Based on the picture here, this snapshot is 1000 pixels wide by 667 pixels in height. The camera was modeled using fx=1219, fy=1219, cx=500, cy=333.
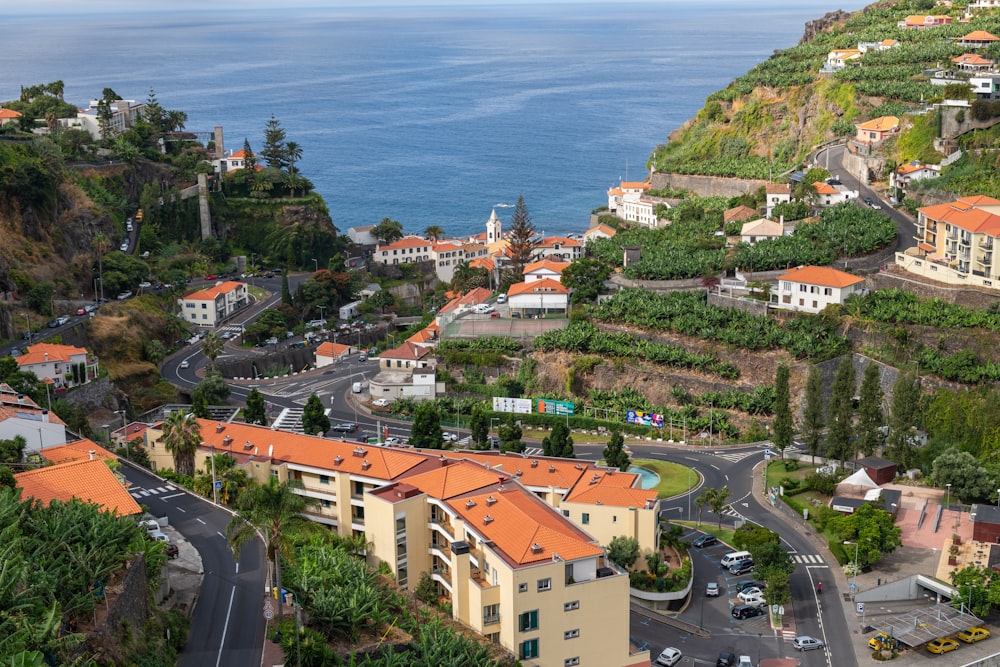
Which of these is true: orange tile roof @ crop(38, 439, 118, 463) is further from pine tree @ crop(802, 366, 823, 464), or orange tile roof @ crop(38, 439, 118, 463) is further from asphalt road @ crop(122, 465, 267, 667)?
pine tree @ crop(802, 366, 823, 464)

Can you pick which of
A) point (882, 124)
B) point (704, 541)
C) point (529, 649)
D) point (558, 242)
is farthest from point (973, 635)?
point (558, 242)

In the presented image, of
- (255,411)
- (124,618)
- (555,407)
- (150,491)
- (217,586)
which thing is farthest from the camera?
(555,407)

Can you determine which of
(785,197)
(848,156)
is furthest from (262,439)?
(848,156)

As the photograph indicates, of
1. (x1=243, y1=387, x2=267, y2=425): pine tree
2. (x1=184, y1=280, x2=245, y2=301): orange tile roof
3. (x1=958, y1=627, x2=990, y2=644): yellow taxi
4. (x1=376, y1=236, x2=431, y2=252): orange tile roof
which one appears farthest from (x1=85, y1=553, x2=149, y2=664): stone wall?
(x1=376, y1=236, x2=431, y2=252): orange tile roof

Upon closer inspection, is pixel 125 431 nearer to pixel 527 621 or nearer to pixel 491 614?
pixel 491 614

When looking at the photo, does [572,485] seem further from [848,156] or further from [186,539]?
[848,156]

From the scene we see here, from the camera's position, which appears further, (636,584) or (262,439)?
(262,439)
